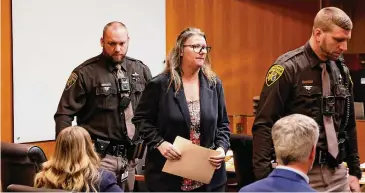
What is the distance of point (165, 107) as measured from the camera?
3.52 metres

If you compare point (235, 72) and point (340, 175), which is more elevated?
point (235, 72)

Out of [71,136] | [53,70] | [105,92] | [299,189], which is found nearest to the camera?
[299,189]

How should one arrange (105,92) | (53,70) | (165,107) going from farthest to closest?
1. (53,70)
2. (105,92)
3. (165,107)

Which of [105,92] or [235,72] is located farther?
[235,72]

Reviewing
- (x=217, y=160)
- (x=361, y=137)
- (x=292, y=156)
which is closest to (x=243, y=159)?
(x=217, y=160)

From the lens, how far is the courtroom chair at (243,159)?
14.2 ft

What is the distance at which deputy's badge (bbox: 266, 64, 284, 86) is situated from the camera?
3266 millimetres

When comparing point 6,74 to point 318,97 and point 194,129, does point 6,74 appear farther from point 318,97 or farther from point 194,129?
point 318,97

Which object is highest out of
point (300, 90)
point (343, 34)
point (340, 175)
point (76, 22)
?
point (76, 22)

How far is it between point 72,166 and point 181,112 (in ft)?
2.24

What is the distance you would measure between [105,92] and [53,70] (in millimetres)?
1797

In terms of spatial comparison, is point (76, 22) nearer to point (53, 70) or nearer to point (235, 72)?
point (53, 70)

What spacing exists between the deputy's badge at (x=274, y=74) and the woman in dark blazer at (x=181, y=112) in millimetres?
411

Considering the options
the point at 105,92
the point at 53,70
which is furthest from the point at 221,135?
the point at 53,70
